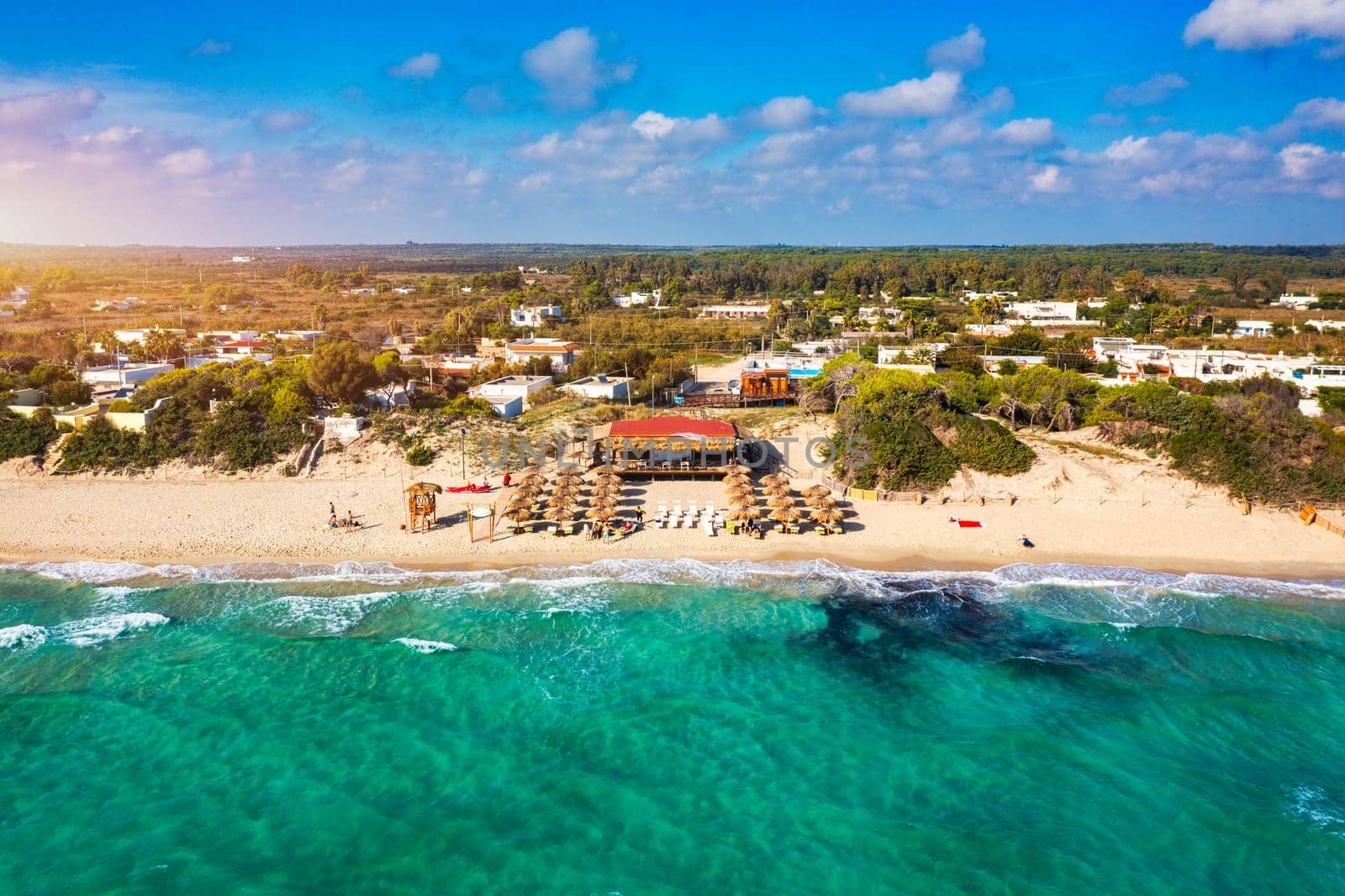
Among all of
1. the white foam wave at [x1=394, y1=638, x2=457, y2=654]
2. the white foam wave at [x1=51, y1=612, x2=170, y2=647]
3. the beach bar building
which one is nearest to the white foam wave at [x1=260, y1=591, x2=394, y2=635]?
the white foam wave at [x1=394, y1=638, x2=457, y2=654]

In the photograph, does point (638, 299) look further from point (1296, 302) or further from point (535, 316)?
point (1296, 302)

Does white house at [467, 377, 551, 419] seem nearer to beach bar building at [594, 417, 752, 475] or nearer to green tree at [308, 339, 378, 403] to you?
green tree at [308, 339, 378, 403]

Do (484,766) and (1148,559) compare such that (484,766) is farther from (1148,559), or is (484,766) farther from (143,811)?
(1148,559)

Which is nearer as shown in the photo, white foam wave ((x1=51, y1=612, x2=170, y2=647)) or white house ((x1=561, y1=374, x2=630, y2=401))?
white foam wave ((x1=51, y1=612, x2=170, y2=647))

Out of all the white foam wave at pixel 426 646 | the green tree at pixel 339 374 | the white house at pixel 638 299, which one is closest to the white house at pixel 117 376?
the green tree at pixel 339 374

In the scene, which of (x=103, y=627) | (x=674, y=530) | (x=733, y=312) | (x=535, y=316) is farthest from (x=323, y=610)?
(x=733, y=312)

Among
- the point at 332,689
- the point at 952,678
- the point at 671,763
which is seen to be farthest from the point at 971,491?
the point at 332,689
